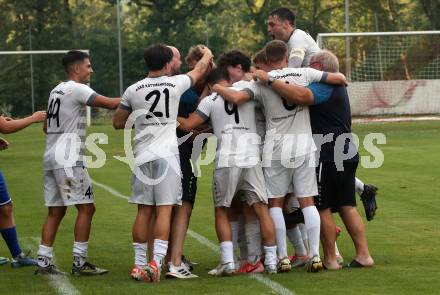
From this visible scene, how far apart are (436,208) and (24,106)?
36.9 m

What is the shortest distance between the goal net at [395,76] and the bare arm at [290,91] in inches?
1217

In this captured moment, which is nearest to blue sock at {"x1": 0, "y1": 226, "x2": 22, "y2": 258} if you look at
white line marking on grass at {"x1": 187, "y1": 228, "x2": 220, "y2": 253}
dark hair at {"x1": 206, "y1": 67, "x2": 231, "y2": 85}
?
white line marking on grass at {"x1": 187, "y1": 228, "x2": 220, "y2": 253}

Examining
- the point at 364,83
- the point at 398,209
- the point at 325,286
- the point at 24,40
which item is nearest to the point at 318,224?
the point at 325,286

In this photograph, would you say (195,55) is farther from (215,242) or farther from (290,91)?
(215,242)

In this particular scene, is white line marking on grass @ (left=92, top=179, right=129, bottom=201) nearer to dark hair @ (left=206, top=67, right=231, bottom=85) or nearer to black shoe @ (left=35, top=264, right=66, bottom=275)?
black shoe @ (left=35, top=264, right=66, bottom=275)

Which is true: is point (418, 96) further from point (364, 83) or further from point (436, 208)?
point (436, 208)

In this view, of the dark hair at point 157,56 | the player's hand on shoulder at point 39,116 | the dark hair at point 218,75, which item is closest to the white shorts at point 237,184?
the dark hair at point 218,75

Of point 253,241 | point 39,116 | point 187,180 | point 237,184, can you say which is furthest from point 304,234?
point 39,116

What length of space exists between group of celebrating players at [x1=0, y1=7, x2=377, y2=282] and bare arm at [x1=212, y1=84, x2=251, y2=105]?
0.4 inches

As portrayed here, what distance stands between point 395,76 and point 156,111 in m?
34.5

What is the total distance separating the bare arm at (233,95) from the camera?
9.87 m

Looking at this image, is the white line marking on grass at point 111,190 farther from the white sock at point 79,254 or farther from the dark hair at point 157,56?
the dark hair at point 157,56

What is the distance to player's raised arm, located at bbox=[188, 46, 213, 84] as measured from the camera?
10.0 meters

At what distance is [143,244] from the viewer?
384 inches
